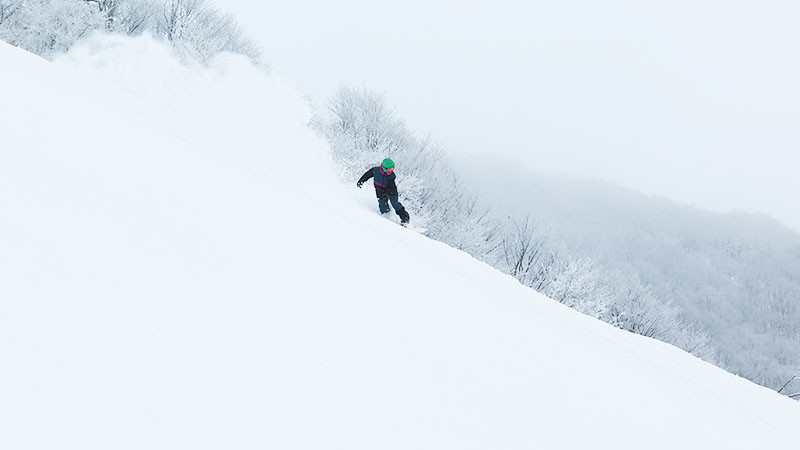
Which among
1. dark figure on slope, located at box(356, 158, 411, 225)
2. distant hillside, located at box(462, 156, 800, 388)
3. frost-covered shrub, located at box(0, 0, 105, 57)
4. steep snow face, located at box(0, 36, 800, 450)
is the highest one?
distant hillside, located at box(462, 156, 800, 388)

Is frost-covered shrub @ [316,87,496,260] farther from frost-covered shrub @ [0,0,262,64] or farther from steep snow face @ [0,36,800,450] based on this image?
steep snow face @ [0,36,800,450]

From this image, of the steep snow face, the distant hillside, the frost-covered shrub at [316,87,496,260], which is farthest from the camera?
the distant hillside

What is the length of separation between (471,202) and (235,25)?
56.6 feet

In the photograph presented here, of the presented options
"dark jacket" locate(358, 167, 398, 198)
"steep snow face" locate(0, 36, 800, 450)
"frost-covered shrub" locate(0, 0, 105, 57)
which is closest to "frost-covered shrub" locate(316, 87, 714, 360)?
"dark jacket" locate(358, 167, 398, 198)

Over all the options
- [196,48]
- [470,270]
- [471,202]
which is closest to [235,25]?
[196,48]

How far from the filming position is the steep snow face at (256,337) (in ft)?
7.38

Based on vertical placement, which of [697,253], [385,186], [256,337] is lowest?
[256,337]

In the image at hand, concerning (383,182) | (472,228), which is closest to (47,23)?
(383,182)

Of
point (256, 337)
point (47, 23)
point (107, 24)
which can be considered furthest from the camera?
point (107, 24)

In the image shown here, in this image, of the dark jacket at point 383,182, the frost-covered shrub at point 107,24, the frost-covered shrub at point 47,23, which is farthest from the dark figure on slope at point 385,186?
the frost-covered shrub at point 47,23

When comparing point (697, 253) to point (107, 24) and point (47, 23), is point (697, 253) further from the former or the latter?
point (47, 23)

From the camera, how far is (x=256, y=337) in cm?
286

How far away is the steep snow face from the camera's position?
2250 millimetres

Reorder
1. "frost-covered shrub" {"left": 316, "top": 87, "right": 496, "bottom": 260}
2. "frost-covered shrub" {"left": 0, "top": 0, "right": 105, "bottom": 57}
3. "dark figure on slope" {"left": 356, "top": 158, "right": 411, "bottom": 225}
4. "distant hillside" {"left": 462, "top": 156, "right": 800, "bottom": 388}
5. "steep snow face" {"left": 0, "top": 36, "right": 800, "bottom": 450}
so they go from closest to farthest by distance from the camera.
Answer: "steep snow face" {"left": 0, "top": 36, "right": 800, "bottom": 450}
"dark figure on slope" {"left": 356, "top": 158, "right": 411, "bottom": 225}
"frost-covered shrub" {"left": 0, "top": 0, "right": 105, "bottom": 57}
"frost-covered shrub" {"left": 316, "top": 87, "right": 496, "bottom": 260}
"distant hillside" {"left": 462, "top": 156, "right": 800, "bottom": 388}
